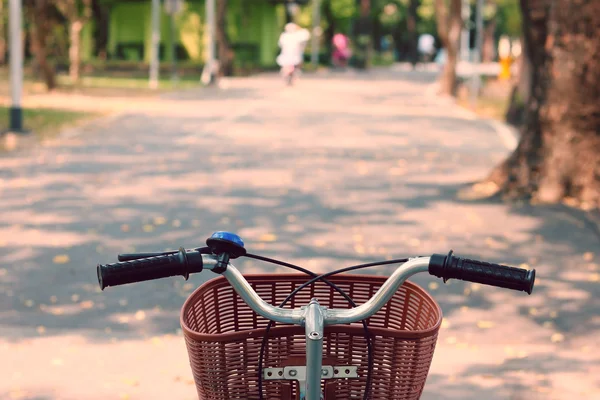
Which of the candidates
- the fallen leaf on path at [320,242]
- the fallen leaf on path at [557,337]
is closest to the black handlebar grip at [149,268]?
the fallen leaf on path at [557,337]

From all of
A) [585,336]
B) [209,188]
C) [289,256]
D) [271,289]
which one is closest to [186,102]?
[209,188]

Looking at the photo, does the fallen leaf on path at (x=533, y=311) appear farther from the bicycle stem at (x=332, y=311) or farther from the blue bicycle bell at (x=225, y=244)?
the blue bicycle bell at (x=225, y=244)

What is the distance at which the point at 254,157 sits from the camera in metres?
14.8

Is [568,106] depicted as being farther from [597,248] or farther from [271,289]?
[271,289]

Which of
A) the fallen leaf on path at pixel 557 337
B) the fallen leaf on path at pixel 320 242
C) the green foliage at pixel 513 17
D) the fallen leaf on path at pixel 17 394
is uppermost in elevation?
A: the green foliage at pixel 513 17

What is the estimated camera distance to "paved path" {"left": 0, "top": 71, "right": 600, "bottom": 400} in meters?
5.44

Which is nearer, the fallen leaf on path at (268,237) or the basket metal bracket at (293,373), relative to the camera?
the basket metal bracket at (293,373)

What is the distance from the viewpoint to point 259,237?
8.87m

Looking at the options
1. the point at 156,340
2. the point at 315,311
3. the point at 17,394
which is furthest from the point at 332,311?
the point at 156,340

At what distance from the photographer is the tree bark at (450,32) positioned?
101 ft

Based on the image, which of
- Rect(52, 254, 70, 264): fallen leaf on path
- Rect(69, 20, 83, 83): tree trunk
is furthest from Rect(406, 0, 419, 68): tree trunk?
Rect(52, 254, 70, 264): fallen leaf on path

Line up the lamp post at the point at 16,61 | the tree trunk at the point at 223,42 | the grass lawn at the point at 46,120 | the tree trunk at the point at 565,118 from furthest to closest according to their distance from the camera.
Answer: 1. the tree trunk at the point at 223,42
2. the grass lawn at the point at 46,120
3. the lamp post at the point at 16,61
4. the tree trunk at the point at 565,118

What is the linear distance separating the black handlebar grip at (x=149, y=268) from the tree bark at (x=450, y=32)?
28.9 m

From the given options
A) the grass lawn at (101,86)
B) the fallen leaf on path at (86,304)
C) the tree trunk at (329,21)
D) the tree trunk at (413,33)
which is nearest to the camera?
the fallen leaf on path at (86,304)
